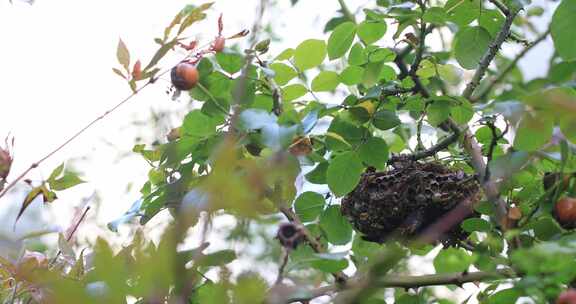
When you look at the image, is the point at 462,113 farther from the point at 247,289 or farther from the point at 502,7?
the point at 247,289

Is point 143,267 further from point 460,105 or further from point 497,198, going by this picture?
point 460,105

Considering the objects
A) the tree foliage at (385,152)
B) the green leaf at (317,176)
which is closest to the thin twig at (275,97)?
the tree foliage at (385,152)

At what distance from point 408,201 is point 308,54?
247 mm

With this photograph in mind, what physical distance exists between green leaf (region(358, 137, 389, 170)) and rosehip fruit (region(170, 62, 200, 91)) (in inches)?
9.0

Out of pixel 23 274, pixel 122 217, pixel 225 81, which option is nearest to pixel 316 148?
pixel 225 81

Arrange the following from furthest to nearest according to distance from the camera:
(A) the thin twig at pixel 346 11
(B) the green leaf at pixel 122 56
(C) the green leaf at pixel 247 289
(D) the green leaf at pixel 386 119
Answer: (A) the thin twig at pixel 346 11 < (D) the green leaf at pixel 386 119 < (B) the green leaf at pixel 122 56 < (C) the green leaf at pixel 247 289

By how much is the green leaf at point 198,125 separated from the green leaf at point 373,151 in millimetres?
188

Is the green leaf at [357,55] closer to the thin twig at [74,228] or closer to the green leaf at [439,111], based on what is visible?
the green leaf at [439,111]

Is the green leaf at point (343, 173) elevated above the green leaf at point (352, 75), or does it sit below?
below

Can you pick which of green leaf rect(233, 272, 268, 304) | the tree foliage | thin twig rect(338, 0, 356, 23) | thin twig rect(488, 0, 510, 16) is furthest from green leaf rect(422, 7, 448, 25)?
green leaf rect(233, 272, 268, 304)

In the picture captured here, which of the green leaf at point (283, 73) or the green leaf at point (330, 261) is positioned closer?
the green leaf at point (330, 261)

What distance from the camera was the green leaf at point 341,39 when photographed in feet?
3.17

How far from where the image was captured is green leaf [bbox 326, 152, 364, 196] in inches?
34.1

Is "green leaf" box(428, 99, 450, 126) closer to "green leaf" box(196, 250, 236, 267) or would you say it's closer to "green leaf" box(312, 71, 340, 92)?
"green leaf" box(312, 71, 340, 92)
